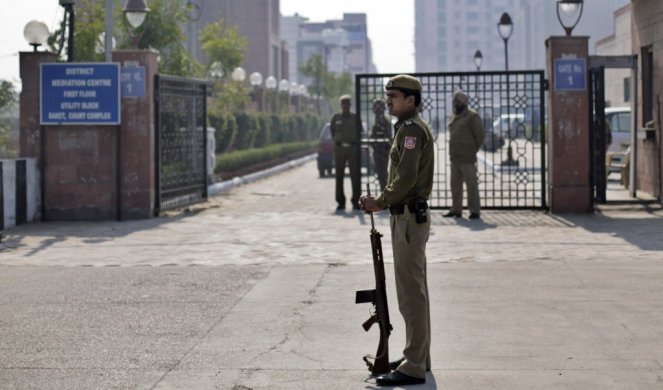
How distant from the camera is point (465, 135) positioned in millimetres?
16531

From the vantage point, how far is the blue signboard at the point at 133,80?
17.4m

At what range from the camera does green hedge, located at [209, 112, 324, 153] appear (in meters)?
30.9

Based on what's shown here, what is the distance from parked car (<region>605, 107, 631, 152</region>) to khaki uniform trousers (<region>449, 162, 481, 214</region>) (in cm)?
1118

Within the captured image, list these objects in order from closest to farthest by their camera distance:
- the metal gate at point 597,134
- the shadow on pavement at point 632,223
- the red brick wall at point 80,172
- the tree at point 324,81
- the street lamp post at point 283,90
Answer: the shadow on pavement at point 632,223 < the metal gate at point 597,134 < the red brick wall at point 80,172 < the street lamp post at point 283,90 < the tree at point 324,81

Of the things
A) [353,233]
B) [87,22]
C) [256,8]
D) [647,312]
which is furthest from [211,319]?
[256,8]

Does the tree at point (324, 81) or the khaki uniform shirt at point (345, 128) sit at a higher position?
the tree at point (324, 81)

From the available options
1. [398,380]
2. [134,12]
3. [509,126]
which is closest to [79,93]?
[134,12]

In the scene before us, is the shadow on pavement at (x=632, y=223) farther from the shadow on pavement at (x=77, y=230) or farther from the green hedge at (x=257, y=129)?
the green hedge at (x=257, y=129)

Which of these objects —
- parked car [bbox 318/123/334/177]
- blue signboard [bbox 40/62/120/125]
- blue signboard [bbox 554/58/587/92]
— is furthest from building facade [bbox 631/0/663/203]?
parked car [bbox 318/123/334/177]

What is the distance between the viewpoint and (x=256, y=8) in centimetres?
7388

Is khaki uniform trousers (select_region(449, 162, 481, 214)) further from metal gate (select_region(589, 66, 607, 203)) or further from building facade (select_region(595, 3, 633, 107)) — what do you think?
building facade (select_region(595, 3, 633, 107))

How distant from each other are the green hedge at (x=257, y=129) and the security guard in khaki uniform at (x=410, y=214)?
75.9ft

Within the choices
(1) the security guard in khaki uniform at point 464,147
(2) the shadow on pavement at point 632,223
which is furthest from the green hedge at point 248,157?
(2) the shadow on pavement at point 632,223

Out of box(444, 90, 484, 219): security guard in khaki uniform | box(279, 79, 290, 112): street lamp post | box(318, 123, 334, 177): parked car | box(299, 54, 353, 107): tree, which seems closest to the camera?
box(444, 90, 484, 219): security guard in khaki uniform
